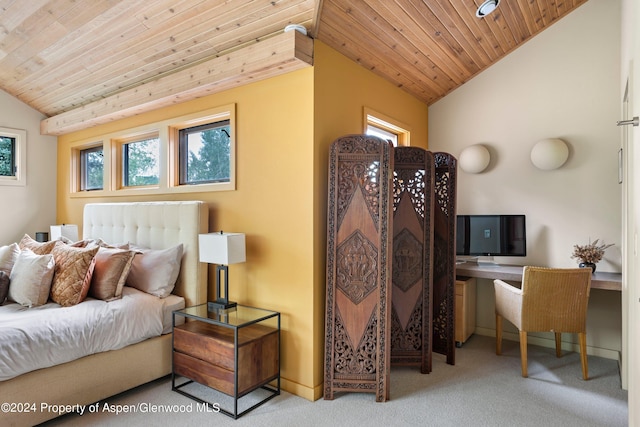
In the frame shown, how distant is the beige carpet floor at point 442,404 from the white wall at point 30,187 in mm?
3325

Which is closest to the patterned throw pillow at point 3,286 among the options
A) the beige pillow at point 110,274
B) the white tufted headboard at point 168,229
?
the beige pillow at point 110,274

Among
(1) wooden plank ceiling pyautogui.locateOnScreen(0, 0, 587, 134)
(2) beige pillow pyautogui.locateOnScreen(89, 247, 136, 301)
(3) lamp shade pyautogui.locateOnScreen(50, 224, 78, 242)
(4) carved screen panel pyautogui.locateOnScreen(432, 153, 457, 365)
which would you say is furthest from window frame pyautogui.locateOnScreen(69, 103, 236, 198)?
(4) carved screen panel pyautogui.locateOnScreen(432, 153, 457, 365)

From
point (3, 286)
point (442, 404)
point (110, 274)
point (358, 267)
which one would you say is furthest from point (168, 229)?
point (442, 404)

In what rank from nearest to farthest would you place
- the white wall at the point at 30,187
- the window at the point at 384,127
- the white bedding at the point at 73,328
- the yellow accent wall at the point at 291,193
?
the white bedding at the point at 73,328
the yellow accent wall at the point at 291,193
the window at the point at 384,127
the white wall at the point at 30,187

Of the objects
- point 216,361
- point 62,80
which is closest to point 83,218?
point 62,80

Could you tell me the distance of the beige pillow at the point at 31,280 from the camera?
108 inches

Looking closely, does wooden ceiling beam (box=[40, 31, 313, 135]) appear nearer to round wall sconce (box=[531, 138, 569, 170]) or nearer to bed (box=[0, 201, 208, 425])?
bed (box=[0, 201, 208, 425])

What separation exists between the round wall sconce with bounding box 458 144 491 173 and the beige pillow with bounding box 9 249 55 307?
395 centimetres

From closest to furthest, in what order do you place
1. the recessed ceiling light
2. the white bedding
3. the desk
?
1. the white bedding
2. the recessed ceiling light
3. the desk

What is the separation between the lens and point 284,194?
2.86 m

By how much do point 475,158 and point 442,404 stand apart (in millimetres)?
2508

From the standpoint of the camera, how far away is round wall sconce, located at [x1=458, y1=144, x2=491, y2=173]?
13.2 ft

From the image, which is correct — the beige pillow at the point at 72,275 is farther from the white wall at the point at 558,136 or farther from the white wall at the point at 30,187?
the white wall at the point at 558,136

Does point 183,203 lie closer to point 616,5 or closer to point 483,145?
point 483,145
